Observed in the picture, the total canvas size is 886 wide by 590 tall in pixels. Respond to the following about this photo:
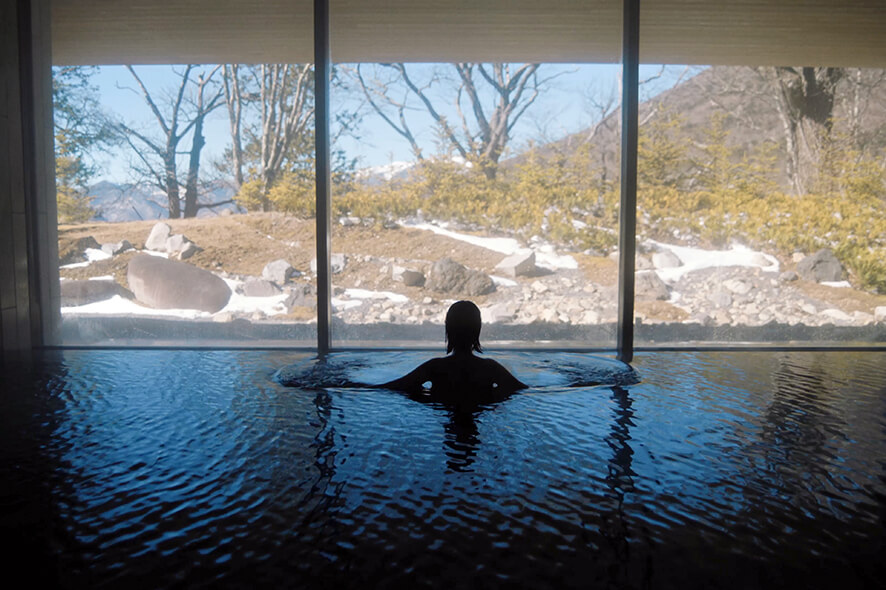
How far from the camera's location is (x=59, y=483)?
1.42 m

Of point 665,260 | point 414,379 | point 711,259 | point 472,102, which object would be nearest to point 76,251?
point 472,102

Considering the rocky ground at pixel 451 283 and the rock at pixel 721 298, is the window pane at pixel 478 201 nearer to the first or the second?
the rocky ground at pixel 451 283

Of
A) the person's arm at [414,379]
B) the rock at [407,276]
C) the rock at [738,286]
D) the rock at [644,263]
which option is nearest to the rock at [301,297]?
the rock at [407,276]

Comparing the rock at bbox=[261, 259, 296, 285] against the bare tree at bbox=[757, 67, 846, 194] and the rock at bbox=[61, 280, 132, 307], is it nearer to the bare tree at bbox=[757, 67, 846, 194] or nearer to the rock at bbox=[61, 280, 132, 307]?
the rock at bbox=[61, 280, 132, 307]

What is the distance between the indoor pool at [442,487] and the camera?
1021 mm

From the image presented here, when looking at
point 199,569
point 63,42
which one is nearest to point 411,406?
point 199,569

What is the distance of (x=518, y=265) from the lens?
5551mm

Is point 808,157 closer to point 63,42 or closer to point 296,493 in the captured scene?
point 296,493

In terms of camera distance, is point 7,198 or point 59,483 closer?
point 59,483

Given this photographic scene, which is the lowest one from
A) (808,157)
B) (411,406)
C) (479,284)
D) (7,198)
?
(411,406)

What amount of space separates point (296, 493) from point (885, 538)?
1.28m

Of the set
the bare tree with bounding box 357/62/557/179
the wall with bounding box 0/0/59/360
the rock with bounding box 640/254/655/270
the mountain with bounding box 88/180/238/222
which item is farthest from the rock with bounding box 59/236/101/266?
the rock with bounding box 640/254/655/270

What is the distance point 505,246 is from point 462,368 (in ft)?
10.9

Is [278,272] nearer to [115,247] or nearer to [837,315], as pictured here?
[115,247]
